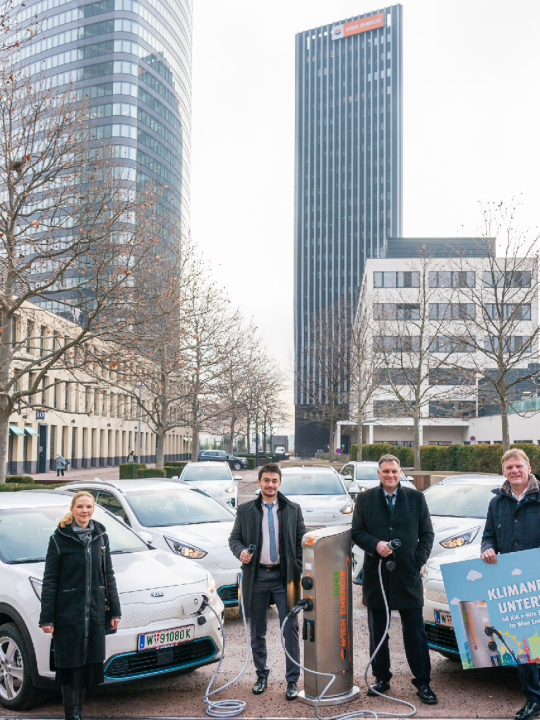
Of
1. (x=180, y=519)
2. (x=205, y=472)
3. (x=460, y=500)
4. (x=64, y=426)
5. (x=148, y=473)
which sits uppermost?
(x=460, y=500)

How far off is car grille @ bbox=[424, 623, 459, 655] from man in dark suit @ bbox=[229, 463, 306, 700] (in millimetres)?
1217

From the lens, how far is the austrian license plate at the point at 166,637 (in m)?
4.69

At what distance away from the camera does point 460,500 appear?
8828mm

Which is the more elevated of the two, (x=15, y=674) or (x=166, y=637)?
(x=166, y=637)

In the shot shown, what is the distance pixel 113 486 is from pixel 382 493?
5.02 meters

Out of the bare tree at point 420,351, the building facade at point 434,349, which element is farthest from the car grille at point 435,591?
the building facade at point 434,349

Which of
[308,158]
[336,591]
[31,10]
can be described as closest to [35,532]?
[336,591]

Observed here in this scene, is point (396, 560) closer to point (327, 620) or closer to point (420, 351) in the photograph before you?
point (327, 620)

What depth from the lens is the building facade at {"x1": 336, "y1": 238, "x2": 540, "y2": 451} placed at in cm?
3086

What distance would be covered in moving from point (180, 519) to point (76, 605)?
429 centimetres

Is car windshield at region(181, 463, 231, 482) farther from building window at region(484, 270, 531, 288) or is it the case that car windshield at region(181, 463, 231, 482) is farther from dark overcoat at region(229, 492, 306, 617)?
dark overcoat at region(229, 492, 306, 617)

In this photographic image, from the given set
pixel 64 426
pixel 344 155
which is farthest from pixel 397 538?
pixel 344 155

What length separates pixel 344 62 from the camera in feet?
411

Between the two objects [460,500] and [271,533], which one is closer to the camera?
[271,533]
